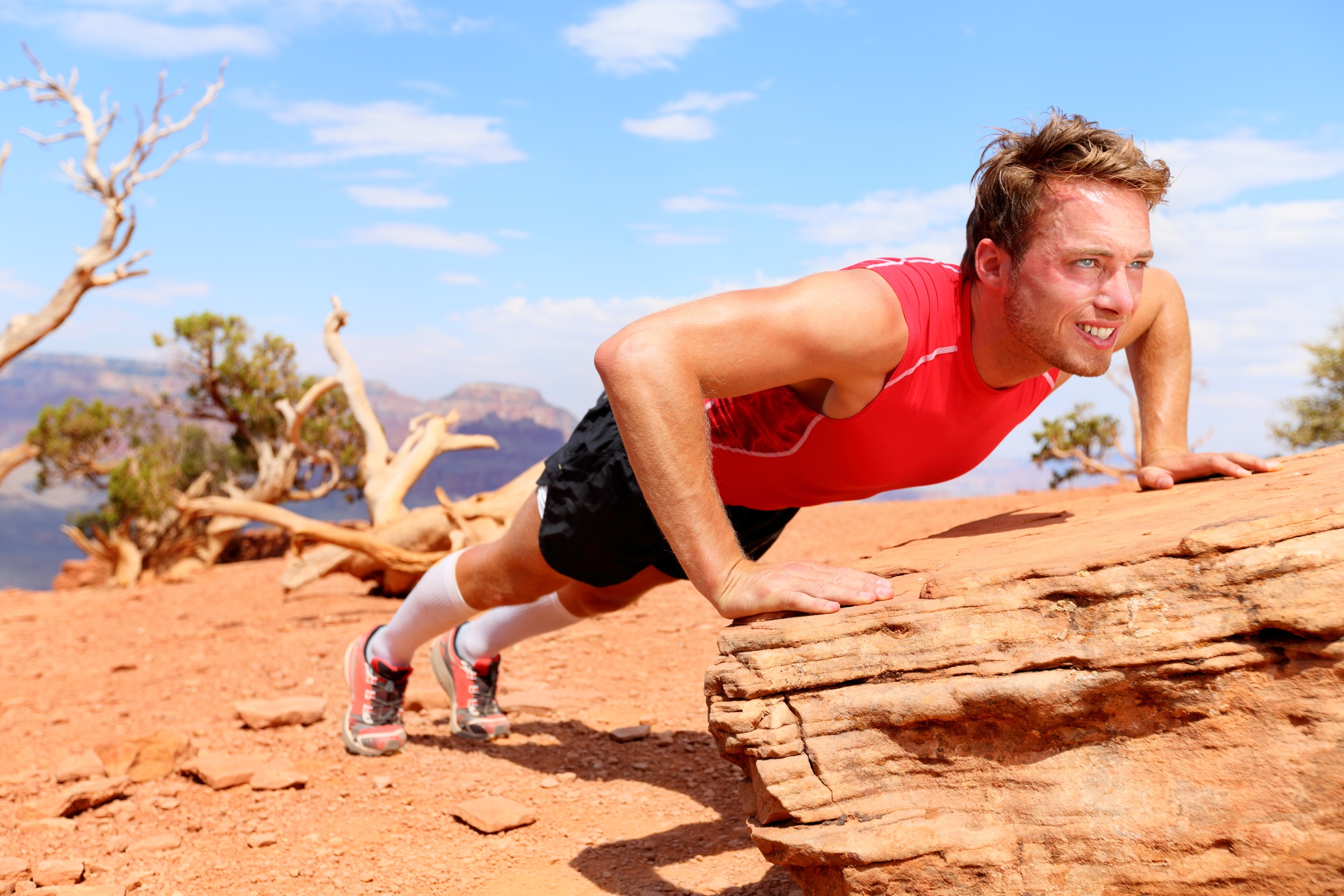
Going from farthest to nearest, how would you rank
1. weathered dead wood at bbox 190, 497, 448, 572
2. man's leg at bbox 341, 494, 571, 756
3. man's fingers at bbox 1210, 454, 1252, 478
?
weathered dead wood at bbox 190, 497, 448, 572, man's leg at bbox 341, 494, 571, 756, man's fingers at bbox 1210, 454, 1252, 478

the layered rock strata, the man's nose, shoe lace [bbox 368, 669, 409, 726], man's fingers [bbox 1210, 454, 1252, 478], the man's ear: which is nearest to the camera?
the layered rock strata

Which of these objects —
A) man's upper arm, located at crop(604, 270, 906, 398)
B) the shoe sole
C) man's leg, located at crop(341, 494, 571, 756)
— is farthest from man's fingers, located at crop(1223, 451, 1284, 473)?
the shoe sole

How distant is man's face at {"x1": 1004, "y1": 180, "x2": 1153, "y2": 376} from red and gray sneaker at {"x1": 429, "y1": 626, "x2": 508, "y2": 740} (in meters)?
2.52

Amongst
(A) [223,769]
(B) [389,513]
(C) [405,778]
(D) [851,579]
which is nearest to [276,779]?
(A) [223,769]

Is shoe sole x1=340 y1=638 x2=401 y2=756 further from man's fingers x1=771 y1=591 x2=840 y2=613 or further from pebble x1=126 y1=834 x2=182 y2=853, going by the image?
man's fingers x1=771 y1=591 x2=840 y2=613

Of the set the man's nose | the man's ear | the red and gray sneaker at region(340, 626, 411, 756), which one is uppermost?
the man's ear

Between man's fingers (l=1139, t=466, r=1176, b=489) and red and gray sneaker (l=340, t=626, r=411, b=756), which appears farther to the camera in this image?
red and gray sneaker (l=340, t=626, r=411, b=756)

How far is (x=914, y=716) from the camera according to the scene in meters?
1.78

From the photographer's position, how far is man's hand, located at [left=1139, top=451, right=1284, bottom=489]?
249cm

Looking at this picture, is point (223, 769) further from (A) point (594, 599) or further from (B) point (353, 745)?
(A) point (594, 599)

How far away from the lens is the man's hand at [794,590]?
192 cm

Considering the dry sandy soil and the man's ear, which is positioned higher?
the man's ear

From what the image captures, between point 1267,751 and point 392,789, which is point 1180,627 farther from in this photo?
point 392,789

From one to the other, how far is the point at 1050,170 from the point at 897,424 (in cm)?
66
